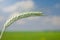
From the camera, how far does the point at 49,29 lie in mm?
841

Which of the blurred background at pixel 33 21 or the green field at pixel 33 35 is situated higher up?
the blurred background at pixel 33 21

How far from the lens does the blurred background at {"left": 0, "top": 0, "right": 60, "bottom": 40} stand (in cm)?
83

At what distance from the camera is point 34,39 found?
0.85 metres

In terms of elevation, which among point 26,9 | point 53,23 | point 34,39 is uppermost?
point 26,9

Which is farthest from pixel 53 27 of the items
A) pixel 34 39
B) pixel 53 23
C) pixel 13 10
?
pixel 13 10

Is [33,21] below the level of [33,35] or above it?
above

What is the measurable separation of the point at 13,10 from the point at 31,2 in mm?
146

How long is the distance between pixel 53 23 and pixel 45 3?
16cm

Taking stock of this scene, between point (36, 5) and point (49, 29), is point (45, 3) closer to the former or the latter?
point (36, 5)

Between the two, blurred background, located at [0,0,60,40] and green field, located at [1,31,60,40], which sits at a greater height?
blurred background, located at [0,0,60,40]

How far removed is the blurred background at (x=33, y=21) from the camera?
0.83 m

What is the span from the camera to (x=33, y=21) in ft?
2.73

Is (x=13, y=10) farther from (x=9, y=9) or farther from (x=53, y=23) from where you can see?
(x=53, y=23)

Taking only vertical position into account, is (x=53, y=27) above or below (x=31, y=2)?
below
